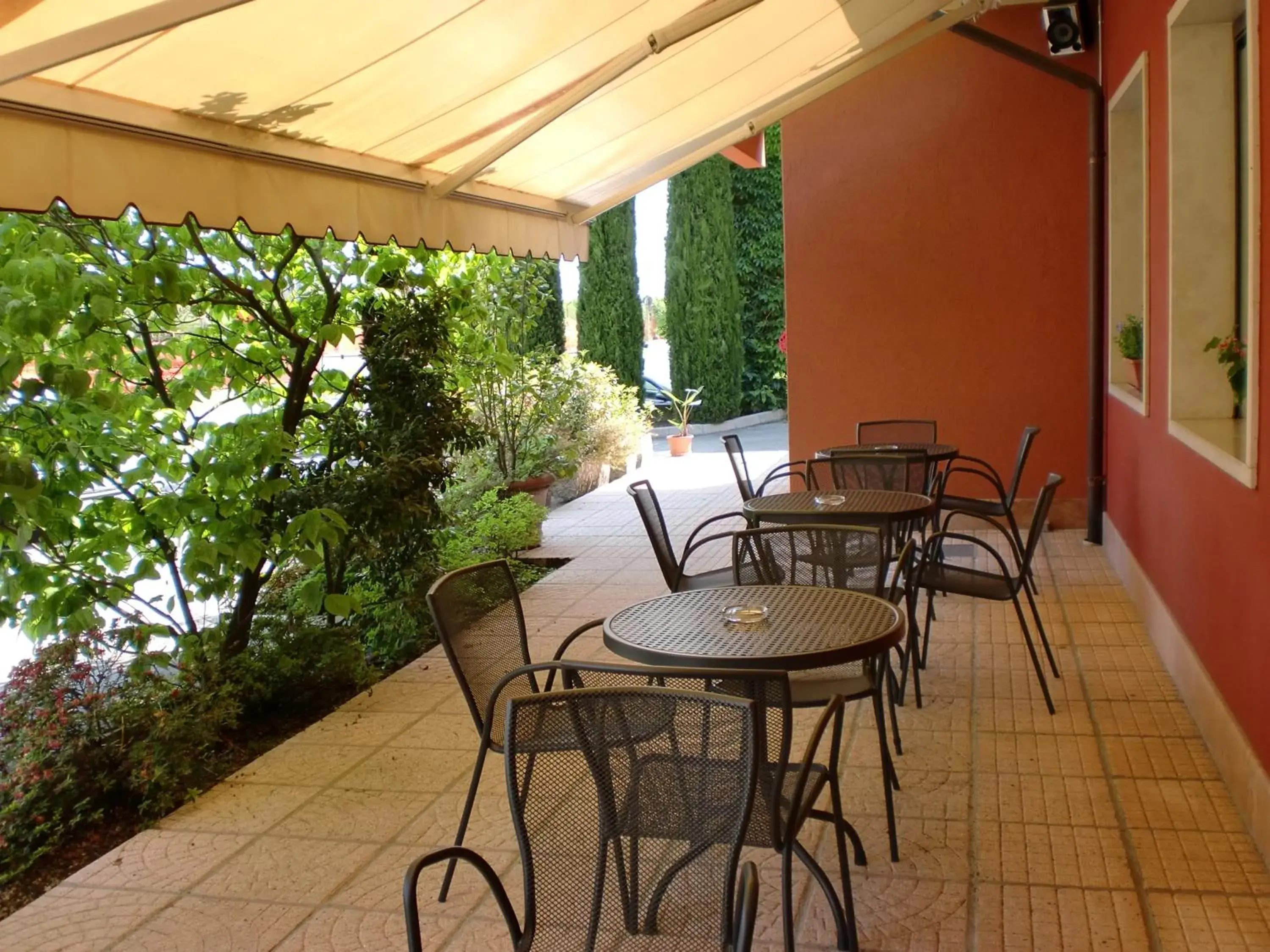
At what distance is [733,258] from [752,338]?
152 cm

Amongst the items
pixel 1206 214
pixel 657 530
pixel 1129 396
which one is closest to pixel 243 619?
pixel 657 530

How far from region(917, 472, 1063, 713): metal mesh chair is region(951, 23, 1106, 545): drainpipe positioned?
9.93 ft

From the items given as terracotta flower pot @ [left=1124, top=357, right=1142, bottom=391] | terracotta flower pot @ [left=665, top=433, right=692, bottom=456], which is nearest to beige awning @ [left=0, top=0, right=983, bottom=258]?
terracotta flower pot @ [left=1124, top=357, right=1142, bottom=391]

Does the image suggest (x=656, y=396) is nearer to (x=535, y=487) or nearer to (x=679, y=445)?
(x=679, y=445)

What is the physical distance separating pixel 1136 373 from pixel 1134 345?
1.32ft

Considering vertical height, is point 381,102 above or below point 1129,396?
above

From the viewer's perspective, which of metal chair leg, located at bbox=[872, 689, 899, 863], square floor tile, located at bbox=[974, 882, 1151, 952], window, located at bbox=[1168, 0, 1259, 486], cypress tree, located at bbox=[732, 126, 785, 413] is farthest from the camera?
cypress tree, located at bbox=[732, 126, 785, 413]

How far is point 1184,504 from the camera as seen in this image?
481 centimetres

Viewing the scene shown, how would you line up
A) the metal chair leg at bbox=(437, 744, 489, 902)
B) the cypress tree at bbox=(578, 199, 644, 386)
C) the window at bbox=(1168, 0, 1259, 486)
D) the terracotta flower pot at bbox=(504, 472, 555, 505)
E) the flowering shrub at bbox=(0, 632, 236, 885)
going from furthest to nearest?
the cypress tree at bbox=(578, 199, 644, 386) → the terracotta flower pot at bbox=(504, 472, 555, 505) → the window at bbox=(1168, 0, 1259, 486) → the flowering shrub at bbox=(0, 632, 236, 885) → the metal chair leg at bbox=(437, 744, 489, 902)

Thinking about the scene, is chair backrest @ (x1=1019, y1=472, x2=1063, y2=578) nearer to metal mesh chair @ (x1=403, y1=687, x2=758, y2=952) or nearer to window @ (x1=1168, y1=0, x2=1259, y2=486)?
window @ (x1=1168, y1=0, x2=1259, y2=486)

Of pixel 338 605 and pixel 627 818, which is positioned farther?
pixel 338 605

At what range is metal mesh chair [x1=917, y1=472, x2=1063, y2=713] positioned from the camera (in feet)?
14.6

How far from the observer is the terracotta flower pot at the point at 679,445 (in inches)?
584

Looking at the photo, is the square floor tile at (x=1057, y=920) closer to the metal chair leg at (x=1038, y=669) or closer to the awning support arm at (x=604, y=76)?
the metal chair leg at (x=1038, y=669)
